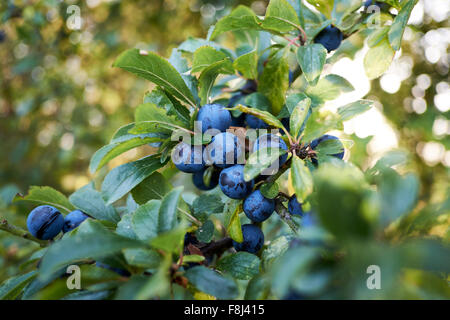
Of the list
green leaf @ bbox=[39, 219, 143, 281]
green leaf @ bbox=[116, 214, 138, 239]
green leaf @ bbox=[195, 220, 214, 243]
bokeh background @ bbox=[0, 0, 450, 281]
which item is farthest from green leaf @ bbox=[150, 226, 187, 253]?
bokeh background @ bbox=[0, 0, 450, 281]

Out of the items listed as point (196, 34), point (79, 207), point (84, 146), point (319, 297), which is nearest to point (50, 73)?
point (84, 146)

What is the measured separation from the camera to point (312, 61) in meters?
0.76

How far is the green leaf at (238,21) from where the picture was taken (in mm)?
794

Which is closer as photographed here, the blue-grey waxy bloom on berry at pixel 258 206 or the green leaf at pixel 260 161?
the green leaf at pixel 260 161

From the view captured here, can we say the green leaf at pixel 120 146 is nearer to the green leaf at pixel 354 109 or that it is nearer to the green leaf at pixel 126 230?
the green leaf at pixel 126 230

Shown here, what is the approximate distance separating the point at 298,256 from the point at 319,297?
0.31ft

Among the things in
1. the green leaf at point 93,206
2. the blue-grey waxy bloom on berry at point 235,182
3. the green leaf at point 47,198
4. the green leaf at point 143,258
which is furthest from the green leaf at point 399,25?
the green leaf at point 47,198

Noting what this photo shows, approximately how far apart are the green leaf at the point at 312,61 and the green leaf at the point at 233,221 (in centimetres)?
34

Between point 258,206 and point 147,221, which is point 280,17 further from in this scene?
point 147,221

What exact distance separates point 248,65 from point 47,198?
656 mm

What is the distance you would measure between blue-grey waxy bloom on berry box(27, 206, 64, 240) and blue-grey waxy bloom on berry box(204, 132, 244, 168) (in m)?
0.48

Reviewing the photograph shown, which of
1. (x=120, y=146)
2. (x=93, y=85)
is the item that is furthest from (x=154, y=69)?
(x=93, y=85)

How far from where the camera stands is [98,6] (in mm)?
3436

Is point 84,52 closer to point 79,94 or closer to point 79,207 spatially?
point 79,94
